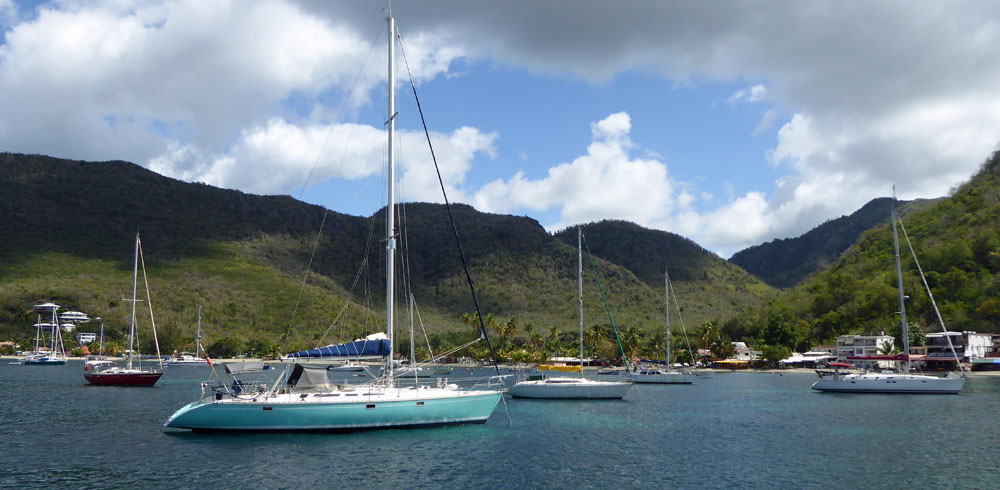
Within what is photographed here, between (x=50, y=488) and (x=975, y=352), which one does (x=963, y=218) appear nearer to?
(x=975, y=352)

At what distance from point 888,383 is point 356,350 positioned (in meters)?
54.7

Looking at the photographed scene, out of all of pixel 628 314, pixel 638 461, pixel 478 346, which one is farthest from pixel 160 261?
pixel 638 461

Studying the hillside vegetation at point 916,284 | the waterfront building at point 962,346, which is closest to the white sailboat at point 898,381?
the waterfront building at point 962,346

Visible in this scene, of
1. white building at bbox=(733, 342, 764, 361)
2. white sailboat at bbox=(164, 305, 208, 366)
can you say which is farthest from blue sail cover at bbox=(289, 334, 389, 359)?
white building at bbox=(733, 342, 764, 361)

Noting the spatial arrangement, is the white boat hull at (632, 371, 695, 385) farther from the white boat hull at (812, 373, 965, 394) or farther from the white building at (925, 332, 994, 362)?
the white building at (925, 332, 994, 362)

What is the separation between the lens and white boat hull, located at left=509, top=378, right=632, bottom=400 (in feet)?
183

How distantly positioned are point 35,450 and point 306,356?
1216 centimetres

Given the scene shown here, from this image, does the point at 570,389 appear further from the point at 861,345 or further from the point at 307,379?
the point at 861,345

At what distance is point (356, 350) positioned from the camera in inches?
1356

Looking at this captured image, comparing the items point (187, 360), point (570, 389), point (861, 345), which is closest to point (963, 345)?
point (861, 345)

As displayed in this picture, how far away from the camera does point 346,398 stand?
31.7m

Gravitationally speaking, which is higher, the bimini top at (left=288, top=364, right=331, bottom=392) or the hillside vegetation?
the hillside vegetation

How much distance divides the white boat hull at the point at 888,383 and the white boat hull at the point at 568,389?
24.2 metres

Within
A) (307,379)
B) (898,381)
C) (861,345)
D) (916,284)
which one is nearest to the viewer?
(307,379)
